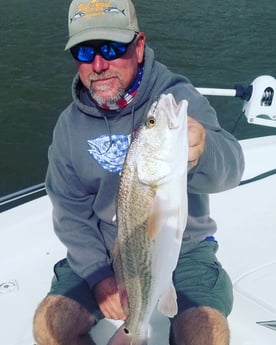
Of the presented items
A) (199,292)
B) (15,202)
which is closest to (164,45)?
(15,202)

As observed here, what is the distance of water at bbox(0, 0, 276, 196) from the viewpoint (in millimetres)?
9078

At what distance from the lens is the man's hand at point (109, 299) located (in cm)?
263

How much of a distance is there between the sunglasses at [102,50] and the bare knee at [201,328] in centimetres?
115

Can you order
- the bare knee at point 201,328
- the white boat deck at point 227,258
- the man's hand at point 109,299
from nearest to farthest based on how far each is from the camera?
the bare knee at point 201,328, the man's hand at point 109,299, the white boat deck at point 227,258

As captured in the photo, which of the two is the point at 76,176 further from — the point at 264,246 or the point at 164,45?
the point at 164,45

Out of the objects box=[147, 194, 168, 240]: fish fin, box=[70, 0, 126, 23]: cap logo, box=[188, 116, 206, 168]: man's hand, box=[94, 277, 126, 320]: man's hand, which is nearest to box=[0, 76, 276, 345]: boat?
box=[94, 277, 126, 320]: man's hand

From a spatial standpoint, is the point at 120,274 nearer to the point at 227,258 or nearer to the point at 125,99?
the point at 125,99

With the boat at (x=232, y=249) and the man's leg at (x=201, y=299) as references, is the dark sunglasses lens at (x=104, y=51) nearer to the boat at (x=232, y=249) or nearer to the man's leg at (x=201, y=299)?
the man's leg at (x=201, y=299)

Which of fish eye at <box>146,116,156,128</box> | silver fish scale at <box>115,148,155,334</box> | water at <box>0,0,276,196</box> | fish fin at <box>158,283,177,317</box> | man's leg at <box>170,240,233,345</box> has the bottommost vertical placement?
water at <box>0,0,276,196</box>

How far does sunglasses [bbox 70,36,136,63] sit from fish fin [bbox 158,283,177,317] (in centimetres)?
101

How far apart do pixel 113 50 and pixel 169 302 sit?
3.56 feet

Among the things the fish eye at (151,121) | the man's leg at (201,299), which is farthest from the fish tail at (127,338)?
the fish eye at (151,121)

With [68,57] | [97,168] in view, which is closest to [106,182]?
[97,168]

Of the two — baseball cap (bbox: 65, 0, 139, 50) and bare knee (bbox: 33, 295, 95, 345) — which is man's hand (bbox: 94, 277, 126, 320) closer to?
bare knee (bbox: 33, 295, 95, 345)
